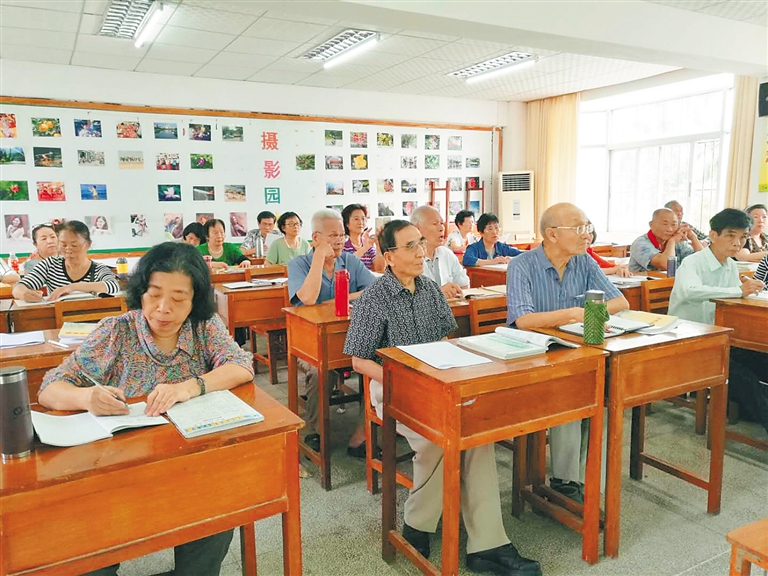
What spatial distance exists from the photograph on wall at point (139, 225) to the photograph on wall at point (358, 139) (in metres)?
2.70

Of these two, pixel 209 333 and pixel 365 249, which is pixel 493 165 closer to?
pixel 365 249

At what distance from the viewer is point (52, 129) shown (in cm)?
581

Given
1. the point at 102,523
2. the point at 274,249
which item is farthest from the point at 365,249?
the point at 102,523

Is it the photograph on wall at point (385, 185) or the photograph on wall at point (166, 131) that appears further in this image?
the photograph on wall at point (385, 185)

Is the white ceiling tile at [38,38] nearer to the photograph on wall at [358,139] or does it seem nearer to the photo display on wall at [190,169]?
the photo display on wall at [190,169]

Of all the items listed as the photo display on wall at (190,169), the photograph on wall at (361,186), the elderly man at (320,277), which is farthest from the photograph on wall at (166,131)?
the elderly man at (320,277)

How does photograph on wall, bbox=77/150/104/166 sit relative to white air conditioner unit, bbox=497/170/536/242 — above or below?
above

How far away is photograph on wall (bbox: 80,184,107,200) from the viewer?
6012 mm

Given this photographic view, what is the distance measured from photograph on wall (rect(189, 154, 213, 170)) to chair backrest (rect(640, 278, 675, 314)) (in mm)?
4914

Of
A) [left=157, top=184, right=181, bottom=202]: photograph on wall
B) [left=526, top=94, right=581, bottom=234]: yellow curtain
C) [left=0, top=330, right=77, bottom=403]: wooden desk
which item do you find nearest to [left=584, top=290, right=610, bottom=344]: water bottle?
[left=0, top=330, right=77, bottom=403]: wooden desk

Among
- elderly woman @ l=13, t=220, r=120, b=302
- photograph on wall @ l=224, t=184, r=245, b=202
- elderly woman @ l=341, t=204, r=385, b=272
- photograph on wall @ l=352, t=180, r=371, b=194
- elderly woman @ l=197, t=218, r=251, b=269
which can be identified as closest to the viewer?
elderly woman @ l=13, t=220, r=120, b=302

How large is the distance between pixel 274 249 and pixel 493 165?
15.2 ft

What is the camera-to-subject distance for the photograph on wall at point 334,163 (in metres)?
7.30

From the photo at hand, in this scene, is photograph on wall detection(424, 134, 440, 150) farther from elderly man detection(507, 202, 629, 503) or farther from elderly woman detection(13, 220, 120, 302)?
elderly man detection(507, 202, 629, 503)
